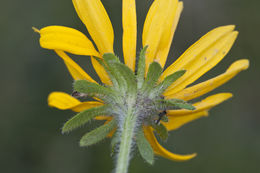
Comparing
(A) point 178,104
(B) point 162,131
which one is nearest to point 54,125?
(B) point 162,131

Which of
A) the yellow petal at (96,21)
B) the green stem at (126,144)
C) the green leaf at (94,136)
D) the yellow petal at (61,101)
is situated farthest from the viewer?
the yellow petal at (96,21)

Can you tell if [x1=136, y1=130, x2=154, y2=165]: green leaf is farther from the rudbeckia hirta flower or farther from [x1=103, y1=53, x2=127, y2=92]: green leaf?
[x1=103, y1=53, x2=127, y2=92]: green leaf

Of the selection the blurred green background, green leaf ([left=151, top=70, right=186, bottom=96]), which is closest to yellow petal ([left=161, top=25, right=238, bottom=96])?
green leaf ([left=151, top=70, right=186, bottom=96])

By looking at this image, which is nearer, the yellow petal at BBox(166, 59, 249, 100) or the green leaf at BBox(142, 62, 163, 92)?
the green leaf at BBox(142, 62, 163, 92)

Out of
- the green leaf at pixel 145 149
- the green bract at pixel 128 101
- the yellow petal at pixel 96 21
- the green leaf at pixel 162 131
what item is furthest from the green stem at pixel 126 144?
the yellow petal at pixel 96 21

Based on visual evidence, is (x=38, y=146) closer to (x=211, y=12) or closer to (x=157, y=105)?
(x=157, y=105)

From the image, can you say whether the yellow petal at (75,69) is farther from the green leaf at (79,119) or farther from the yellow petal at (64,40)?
the green leaf at (79,119)

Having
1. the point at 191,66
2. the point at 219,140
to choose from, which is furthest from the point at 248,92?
the point at 191,66
